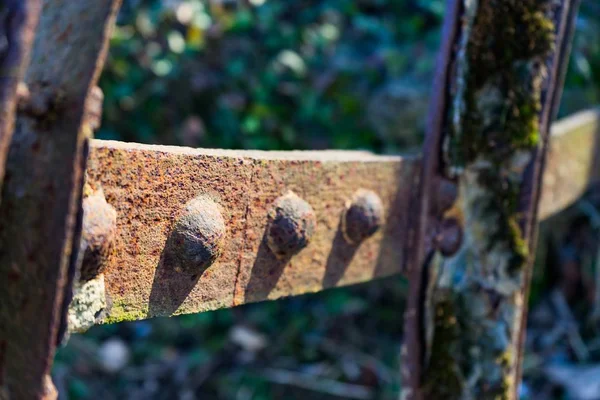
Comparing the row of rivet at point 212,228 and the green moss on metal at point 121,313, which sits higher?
the row of rivet at point 212,228

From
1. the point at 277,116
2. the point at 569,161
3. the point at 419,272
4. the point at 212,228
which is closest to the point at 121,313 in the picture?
the point at 212,228

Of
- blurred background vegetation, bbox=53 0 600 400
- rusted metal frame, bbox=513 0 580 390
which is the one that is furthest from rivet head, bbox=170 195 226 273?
blurred background vegetation, bbox=53 0 600 400

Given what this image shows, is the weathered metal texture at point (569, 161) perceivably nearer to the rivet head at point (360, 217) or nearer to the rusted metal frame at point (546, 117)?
the rusted metal frame at point (546, 117)

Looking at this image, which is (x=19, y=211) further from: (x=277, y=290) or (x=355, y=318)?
(x=355, y=318)

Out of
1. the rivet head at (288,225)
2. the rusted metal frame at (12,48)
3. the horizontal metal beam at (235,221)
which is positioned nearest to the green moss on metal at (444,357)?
the horizontal metal beam at (235,221)

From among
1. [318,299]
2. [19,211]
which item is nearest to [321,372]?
[318,299]

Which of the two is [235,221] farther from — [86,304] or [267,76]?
[267,76]
